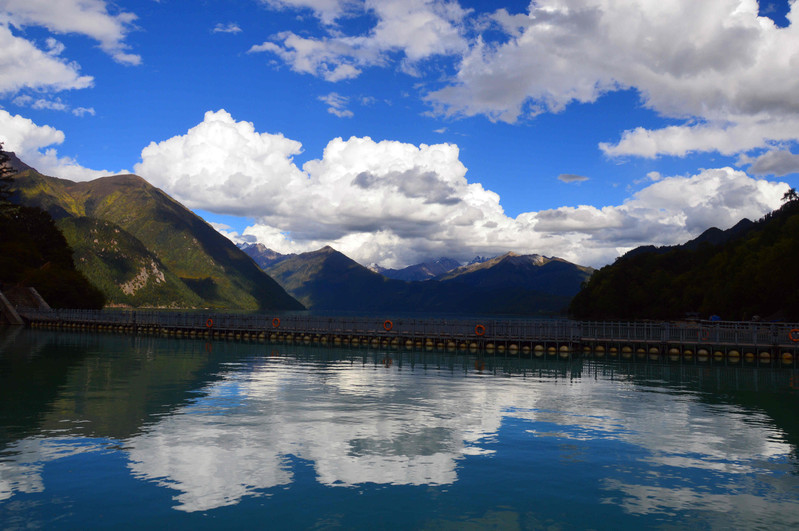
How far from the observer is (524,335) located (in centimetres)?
8162

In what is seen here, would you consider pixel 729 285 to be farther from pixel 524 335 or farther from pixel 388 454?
pixel 388 454

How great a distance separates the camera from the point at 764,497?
17.4 meters

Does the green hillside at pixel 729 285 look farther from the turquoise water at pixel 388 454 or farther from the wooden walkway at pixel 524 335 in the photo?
the turquoise water at pixel 388 454

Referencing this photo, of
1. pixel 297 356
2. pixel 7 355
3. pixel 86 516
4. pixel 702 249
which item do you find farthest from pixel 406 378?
pixel 702 249

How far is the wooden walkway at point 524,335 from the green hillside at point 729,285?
79.7 feet

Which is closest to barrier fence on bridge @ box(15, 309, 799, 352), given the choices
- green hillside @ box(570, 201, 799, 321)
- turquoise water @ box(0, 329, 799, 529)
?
Answer: green hillside @ box(570, 201, 799, 321)

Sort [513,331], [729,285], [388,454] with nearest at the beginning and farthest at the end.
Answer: [388,454]
[513,331]
[729,285]

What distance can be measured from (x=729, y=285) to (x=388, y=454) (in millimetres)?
130757

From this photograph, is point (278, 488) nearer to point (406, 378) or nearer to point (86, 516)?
point (86, 516)

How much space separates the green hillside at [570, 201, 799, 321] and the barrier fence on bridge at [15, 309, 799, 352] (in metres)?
23.2

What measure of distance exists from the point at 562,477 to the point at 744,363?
191 ft

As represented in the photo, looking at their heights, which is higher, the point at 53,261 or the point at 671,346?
the point at 53,261

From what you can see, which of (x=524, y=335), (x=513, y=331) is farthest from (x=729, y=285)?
(x=524, y=335)

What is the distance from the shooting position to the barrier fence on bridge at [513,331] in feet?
239
